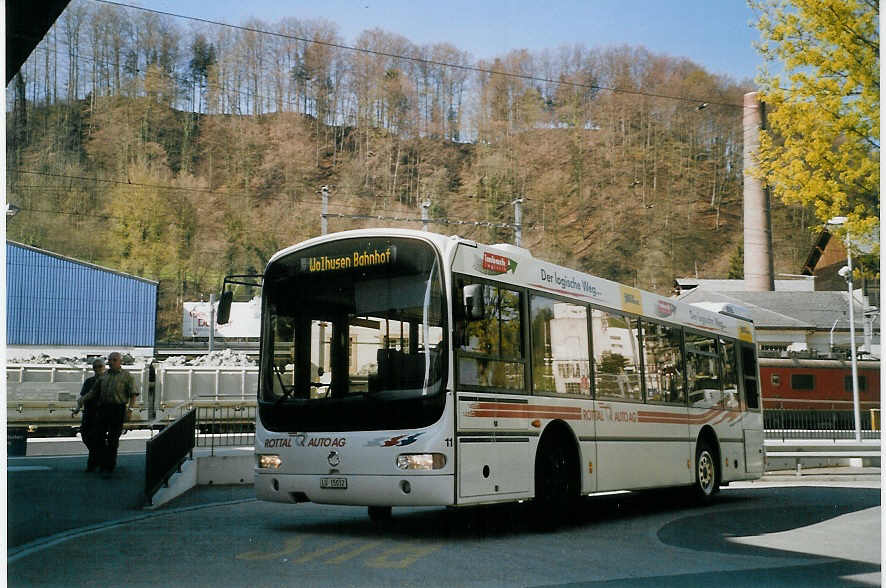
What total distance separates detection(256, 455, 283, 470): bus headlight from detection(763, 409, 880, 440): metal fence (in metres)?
21.1

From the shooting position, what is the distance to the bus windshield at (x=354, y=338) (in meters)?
8.76

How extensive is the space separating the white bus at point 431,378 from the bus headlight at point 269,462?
2 centimetres

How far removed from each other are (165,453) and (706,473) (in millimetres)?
7321

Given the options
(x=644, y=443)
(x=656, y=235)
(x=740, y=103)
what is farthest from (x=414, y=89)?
(x=644, y=443)

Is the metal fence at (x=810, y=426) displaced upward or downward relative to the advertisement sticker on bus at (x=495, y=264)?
downward

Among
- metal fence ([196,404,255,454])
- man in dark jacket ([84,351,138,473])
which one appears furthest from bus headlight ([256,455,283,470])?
metal fence ([196,404,255,454])

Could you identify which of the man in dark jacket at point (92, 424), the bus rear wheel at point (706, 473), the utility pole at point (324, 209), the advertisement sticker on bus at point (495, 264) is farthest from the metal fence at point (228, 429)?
the utility pole at point (324, 209)

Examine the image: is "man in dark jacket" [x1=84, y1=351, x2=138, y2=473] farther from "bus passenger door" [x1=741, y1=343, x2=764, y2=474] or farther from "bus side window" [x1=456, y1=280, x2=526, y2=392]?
"bus passenger door" [x1=741, y1=343, x2=764, y2=474]

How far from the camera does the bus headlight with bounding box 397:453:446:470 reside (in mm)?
8570

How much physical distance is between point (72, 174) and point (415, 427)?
4630cm

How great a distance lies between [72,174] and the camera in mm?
50375

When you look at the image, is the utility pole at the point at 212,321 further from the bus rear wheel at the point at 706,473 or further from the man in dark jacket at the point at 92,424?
the bus rear wheel at the point at 706,473

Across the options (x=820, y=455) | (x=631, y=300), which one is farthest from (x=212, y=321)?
(x=631, y=300)

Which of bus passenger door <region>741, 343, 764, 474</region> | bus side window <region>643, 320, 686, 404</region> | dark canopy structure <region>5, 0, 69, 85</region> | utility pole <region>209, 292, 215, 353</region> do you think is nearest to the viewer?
dark canopy structure <region>5, 0, 69, 85</region>
